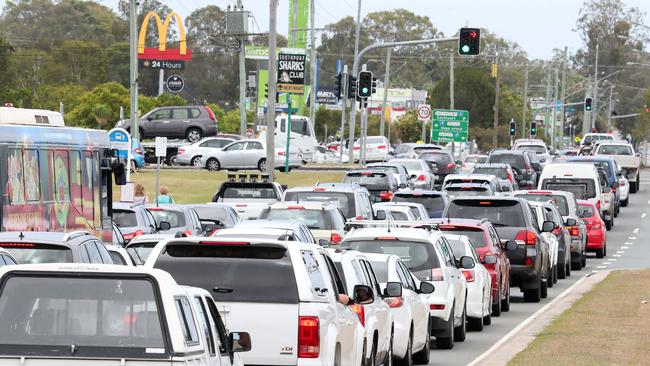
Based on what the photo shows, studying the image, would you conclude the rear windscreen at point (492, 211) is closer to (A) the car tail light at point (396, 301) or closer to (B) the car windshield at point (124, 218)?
(B) the car windshield at point (124, 218)

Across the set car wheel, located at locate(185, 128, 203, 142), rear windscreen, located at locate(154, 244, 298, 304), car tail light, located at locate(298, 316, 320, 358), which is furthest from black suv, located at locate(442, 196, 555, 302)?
car wheel, located at locate(185, 128, 203, 142)

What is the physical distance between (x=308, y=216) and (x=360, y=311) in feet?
41.8

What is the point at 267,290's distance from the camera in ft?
39.6

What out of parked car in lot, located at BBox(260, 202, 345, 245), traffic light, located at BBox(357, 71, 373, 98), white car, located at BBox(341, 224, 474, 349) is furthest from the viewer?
traffic light, located at BBox(357, 71, 373, 98)

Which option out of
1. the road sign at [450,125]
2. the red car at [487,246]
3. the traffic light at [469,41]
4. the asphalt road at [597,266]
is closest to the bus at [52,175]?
the red car at [487,246]

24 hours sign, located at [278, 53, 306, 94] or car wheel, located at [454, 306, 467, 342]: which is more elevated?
24 hours sign, located at [278, 53, 306, 94]

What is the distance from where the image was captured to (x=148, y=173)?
6431cm

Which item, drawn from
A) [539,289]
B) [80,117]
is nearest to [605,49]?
[80,117]

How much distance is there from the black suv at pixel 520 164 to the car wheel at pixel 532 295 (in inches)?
1244

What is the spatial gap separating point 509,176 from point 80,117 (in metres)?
41.9

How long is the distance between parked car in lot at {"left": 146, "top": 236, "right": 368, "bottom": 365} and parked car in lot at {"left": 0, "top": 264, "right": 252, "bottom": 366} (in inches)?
110

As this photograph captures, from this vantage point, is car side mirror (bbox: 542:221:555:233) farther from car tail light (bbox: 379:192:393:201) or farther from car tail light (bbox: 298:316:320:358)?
car tail light (bbox: 298:316:320:358)

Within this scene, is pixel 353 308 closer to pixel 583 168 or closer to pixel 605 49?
pixel 583 168

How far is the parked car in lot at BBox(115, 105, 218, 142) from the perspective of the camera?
69.8 m
